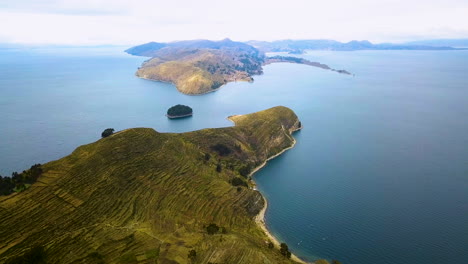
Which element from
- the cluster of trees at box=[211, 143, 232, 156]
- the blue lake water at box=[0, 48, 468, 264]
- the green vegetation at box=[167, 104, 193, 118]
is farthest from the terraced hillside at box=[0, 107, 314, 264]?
the green vegetation at box=[167, 104, 193, 118]

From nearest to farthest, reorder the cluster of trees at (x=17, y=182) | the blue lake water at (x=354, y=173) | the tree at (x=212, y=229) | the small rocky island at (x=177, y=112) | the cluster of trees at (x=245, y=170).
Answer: the tree at (x=212, y=229), the cluster of trees at (x=17, y=182), the blue lake water at (x=354, y=173), the cluster of trees at (x=245, y=170), the small rocky island at (x=177, y=112)

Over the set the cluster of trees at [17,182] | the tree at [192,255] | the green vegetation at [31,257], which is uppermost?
the cluster of trees at [17,182]

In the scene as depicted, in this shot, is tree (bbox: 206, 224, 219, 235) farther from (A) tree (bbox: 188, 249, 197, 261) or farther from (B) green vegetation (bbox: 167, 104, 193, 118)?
(B) green vegetation (bbox: 167, 104, 193, 118)

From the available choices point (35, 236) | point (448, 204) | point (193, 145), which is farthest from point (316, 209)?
point (35, 236)

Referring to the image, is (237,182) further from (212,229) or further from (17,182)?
(17,182)

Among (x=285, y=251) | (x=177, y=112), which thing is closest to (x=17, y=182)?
(x=285, y=251)

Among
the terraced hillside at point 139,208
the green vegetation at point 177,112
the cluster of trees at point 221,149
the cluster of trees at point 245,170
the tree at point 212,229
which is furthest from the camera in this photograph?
the green vegetation at point 177,112

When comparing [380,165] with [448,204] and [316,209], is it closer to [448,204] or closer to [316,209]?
[448,204]

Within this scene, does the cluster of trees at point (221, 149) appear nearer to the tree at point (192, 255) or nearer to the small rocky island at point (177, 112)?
the tree at point (192, 255)

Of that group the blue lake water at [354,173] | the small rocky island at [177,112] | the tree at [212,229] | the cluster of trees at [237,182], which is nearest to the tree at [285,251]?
the blue lake water at [354,173]
